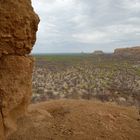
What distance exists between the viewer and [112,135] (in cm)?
1075

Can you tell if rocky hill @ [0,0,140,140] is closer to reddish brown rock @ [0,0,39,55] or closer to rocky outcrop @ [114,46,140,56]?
reddish brown rock @ [0,0,39,55]

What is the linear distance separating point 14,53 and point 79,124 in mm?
2804

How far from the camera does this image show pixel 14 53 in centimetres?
941

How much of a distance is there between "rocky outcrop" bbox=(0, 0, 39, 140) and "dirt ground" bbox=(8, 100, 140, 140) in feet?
2.50

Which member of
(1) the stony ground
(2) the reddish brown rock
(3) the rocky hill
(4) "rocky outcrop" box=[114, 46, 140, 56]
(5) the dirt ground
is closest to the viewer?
(2) the reddish brown rock

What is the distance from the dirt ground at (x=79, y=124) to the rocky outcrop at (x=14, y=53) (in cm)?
76

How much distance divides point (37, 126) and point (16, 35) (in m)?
2.49

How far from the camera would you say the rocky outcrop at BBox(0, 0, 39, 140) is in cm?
909

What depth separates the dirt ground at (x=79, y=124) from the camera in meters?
10.3

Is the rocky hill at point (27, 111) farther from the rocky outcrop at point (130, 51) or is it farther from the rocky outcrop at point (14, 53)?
the rocky outcrop at point (130, 51)

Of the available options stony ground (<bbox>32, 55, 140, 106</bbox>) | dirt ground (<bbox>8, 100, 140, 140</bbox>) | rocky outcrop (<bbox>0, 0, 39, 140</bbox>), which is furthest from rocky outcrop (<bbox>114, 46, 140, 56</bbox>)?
rocky outcrop (<bbox>0, 0, 39, 140</bbox>)

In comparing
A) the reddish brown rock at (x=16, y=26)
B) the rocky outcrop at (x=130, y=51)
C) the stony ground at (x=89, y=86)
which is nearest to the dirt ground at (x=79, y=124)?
the reddish brown rock at (x=16, y=26)

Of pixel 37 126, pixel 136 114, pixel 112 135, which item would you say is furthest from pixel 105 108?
pixel 37 126

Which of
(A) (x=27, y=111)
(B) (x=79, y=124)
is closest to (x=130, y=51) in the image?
(B) (x=79, y=124)
